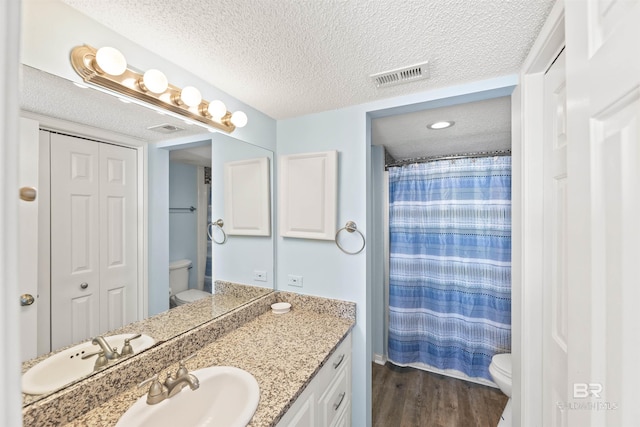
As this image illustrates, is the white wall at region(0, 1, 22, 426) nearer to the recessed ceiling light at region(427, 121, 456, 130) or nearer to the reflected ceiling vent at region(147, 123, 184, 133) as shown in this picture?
the reflected ceiling vent at region(147, 123, 184, 133)

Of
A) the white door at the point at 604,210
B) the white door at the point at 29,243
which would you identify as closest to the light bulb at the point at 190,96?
the white door at the point at 29,243

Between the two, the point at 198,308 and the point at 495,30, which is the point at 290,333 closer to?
→ the point at 198,308

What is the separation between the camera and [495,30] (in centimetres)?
101

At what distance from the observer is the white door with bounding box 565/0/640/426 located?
0.47 metres

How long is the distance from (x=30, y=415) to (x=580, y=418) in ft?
4.61

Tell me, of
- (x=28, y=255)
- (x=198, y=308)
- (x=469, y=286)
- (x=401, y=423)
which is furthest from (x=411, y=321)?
(x=28, y=255)

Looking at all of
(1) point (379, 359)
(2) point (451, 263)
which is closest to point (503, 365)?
(2) point (451, 263)

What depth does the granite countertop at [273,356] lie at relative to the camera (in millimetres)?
879

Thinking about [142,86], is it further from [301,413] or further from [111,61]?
[301,413]

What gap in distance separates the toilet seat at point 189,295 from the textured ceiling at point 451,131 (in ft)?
5.21

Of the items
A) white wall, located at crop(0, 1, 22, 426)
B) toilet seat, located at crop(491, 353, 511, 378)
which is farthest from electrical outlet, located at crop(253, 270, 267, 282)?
toilet seat, located at crop(491, 353, 511, 378)

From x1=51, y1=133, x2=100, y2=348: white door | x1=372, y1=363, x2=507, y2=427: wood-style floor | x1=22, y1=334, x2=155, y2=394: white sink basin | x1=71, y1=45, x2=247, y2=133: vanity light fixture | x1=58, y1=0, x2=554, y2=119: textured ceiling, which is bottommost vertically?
x1=372, y1=363, x2=507, y2=427: wood-style floor

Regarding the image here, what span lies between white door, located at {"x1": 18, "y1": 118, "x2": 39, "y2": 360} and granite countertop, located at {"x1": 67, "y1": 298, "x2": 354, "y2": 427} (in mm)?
303

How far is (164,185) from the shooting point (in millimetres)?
1227
